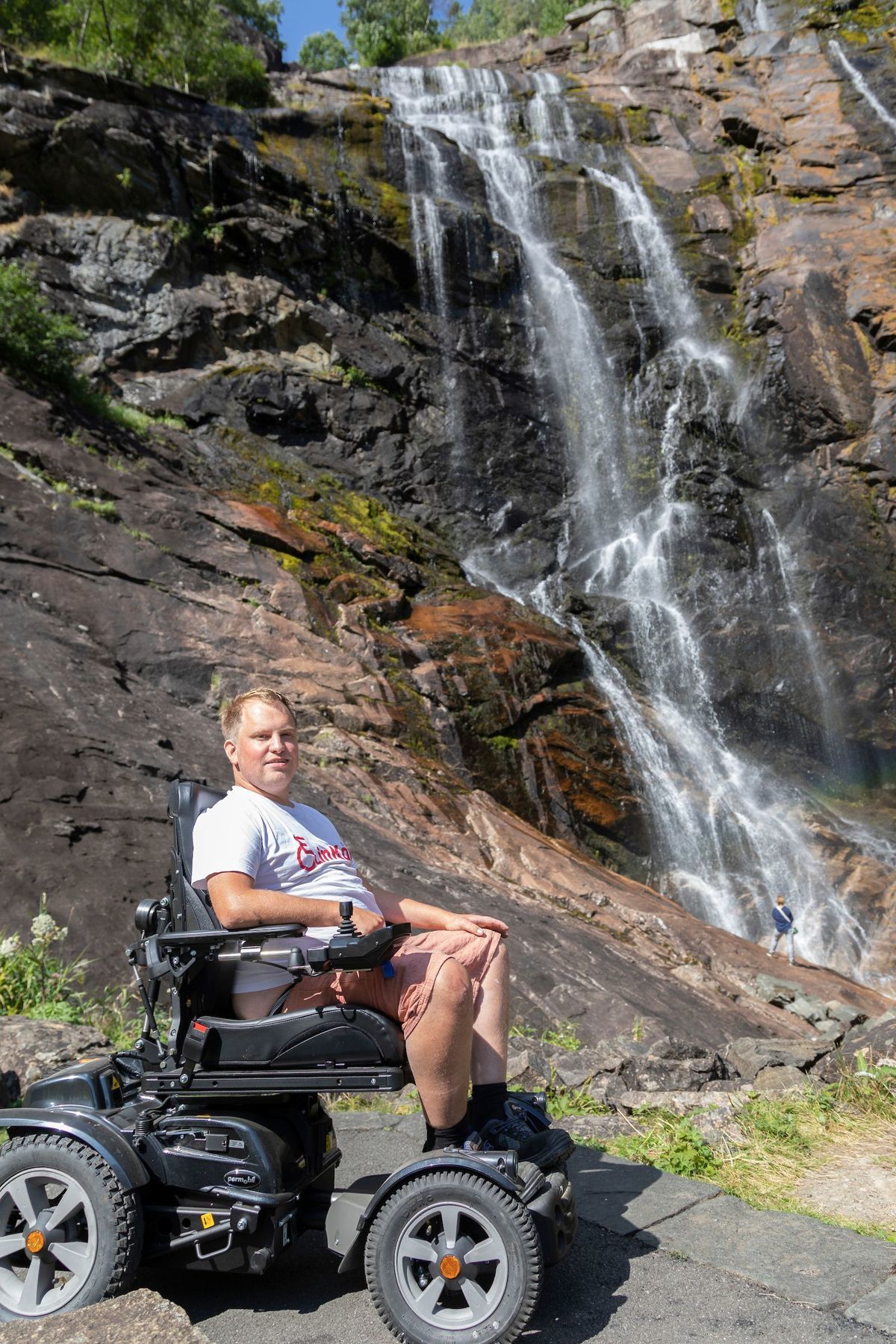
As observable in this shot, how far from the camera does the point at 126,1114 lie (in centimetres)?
277

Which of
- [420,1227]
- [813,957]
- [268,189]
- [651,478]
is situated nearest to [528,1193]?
[420,1227]

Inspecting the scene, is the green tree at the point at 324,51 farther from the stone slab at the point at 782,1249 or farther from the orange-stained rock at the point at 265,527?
the stone slab at the point at 782,1249

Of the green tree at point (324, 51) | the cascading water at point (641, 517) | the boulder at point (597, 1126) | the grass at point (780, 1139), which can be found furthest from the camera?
the green tree at point (324, 51)

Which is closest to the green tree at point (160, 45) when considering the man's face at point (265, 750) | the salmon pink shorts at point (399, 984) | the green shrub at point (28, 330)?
the green shrub at point (28, 330)

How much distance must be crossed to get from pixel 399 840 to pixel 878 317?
20805 millimetres

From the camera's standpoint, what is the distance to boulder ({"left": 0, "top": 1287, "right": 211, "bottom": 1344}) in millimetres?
2174

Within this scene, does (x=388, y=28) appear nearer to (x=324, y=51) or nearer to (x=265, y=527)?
(x=324, y=51)

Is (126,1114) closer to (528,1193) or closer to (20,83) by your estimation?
(528,1193)

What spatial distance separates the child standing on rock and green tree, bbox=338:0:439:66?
39.1 meters

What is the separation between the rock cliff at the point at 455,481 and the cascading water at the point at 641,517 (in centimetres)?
24

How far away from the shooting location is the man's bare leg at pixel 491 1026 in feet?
9.28

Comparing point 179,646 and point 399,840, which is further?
point 179,646

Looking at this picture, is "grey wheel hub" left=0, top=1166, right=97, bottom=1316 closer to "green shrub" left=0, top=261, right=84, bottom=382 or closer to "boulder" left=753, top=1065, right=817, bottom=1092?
"boulder" left=753, top=1065, right=817, bottom=1092

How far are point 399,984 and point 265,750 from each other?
0.88m
